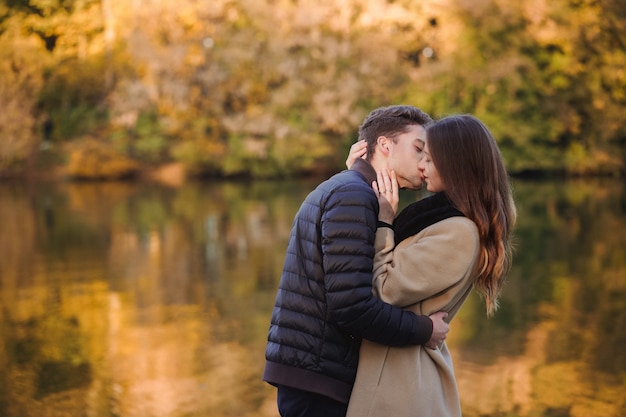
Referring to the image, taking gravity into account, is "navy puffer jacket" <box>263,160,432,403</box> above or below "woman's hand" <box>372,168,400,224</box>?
below

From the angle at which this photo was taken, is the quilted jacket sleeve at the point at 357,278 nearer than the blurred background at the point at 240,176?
Yes

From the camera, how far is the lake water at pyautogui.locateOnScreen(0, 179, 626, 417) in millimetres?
5688

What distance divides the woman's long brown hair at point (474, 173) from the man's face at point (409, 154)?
12 cm

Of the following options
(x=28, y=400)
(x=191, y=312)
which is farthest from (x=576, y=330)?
(x=28, y=400)

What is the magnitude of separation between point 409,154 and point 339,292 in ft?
1.54

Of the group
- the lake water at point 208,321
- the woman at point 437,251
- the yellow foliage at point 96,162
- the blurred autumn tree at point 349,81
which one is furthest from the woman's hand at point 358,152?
the blurred autumn tree at point 349,81

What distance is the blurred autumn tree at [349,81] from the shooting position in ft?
96.2

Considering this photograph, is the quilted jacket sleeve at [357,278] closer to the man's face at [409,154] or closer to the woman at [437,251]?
the woman at [437,251]

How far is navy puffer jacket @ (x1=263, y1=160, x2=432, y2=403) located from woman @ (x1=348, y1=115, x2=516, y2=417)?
0.05m

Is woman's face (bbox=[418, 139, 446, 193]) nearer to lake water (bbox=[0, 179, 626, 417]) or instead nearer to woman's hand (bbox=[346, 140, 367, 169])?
woman's hand (bbox=[346, 140, 367, 169])

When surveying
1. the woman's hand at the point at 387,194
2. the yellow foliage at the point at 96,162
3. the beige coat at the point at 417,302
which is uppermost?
the woman's hand at the point at 387,194

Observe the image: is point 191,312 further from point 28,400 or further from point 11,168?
point 11,168

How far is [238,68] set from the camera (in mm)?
30188

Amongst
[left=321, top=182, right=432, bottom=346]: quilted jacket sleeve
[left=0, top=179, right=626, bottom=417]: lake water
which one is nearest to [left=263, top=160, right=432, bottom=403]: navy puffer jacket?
[left=321, top=182, right=432, bottom=346]: quilted jacket sleeve
